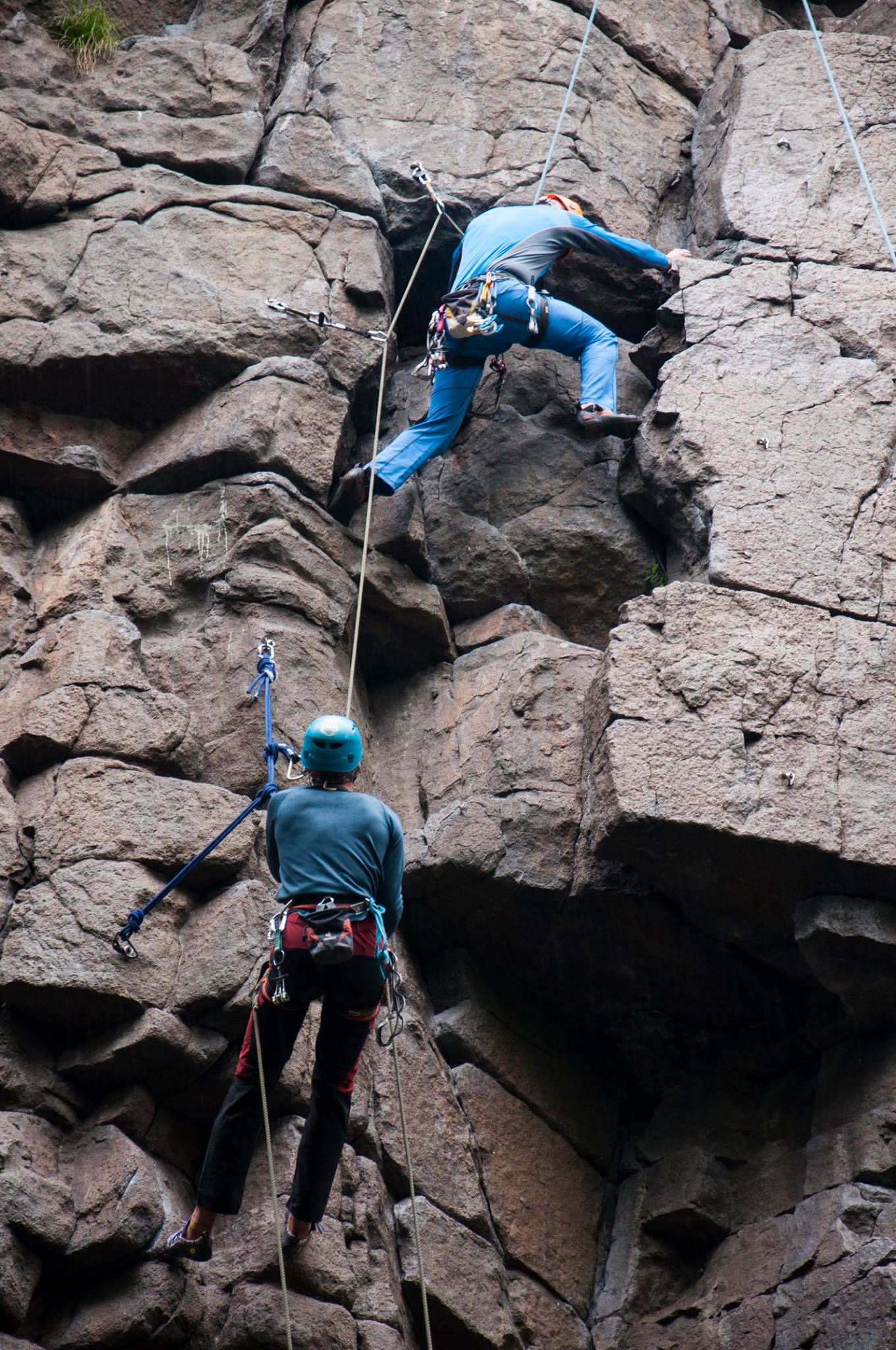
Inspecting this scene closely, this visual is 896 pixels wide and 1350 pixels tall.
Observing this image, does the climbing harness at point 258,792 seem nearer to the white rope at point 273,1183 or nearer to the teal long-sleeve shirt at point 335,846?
the teal long-sleeve shirt at point 335,846

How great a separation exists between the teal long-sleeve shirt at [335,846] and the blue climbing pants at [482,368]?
254 centimetres

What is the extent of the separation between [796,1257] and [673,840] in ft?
5.62

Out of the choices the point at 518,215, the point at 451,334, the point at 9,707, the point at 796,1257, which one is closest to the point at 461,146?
the point at 518,215

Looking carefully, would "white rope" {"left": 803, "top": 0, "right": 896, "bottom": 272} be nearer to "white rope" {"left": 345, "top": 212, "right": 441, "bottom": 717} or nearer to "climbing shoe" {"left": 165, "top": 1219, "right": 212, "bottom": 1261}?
"white rope" {"left": 345, "top": 212, "right": 441, "bottom": 717}

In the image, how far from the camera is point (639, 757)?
6.32 meters

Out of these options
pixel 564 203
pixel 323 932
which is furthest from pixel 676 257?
pixel 323 932

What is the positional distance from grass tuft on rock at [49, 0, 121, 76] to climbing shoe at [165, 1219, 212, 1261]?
691 centimetres

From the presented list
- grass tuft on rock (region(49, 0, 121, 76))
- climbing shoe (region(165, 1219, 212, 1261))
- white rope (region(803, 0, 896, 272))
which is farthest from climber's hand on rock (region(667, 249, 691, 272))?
climbing shoe (region(165, 1219, 212, 1261))

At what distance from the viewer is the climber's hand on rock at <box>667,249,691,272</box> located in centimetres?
843

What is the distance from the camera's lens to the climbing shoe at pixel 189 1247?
17.4 ft

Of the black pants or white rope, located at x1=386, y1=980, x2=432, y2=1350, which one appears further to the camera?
white rope, located at x1=386, y1=980, x2=432, y2=1350

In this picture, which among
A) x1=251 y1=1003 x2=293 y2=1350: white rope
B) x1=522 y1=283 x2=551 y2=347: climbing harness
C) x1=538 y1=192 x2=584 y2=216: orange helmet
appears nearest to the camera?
x1=251 y1=1003 x2=293 y2=1350: white rope

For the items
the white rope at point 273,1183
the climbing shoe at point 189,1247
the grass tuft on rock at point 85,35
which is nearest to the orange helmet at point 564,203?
the grass tuft on rock at point 85,35

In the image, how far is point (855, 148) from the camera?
27.8ft
